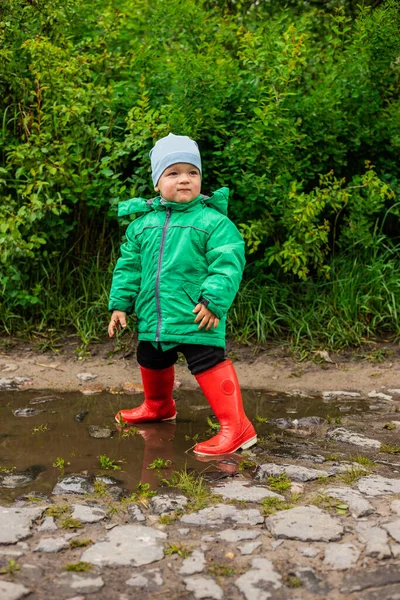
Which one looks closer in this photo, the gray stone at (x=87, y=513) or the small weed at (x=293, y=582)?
the small weed at (x=293, y=582)

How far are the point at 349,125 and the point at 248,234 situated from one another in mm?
1311

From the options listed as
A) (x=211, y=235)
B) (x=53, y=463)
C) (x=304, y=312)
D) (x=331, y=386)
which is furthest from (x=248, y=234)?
(x=53, y=463)

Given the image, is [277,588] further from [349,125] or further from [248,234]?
[349,125]

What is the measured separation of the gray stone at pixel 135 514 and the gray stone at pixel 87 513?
10 cm

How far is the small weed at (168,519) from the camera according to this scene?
2713mm

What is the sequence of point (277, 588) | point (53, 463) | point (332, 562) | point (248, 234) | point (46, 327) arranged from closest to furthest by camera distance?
point (277, 588) < point (332, 562) < point (53, 463) < point (248, 234) < point (46, 327)

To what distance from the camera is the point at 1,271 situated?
5270mm

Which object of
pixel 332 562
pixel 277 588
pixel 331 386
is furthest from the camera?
pixel 331 386

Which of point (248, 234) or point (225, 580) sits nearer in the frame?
point (225, 580)

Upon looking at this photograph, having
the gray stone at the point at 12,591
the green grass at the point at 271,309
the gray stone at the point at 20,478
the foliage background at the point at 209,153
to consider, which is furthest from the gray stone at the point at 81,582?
the foliage background at the point at 209,153

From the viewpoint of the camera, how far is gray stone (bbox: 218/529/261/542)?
2.57m

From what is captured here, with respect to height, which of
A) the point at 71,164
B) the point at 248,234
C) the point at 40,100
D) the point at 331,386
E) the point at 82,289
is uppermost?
the point at 40,100

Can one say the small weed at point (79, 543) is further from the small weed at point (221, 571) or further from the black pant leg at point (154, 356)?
the black pant leg at point (154, 356)

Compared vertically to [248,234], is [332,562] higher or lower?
lower
